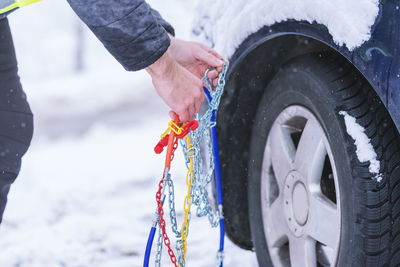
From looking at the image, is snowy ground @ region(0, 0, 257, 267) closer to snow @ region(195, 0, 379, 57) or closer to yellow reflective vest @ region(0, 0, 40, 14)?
snow @ region(195, 0, 379, 57)

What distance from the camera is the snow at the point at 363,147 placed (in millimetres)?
1734

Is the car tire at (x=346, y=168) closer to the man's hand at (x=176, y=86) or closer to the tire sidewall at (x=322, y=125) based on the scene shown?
the tire sidewall at (x=322, y=125)

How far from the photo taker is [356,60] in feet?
5.50

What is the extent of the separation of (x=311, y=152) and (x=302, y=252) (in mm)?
365

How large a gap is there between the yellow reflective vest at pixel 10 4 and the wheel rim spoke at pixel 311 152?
3.32 feet

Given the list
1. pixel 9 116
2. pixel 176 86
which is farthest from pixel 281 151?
pixel 9 116

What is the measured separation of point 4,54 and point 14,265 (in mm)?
1347

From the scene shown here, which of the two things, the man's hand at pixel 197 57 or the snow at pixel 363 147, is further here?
the man's hand at pixel 197 57

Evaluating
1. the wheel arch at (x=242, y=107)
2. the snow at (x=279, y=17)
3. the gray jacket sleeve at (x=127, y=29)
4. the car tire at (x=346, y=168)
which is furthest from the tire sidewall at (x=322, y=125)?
the gray jacket sleeve at (x=127, y=29)

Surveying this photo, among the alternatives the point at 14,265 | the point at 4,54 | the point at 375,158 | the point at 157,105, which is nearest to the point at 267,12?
the point at 375,158

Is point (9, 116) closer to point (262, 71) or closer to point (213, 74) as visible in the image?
point (213, 74)

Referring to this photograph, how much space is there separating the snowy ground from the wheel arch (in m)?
0.25

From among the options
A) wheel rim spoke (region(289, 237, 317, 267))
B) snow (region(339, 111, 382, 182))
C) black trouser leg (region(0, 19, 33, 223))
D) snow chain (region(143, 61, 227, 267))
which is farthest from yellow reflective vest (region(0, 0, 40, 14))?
wheel rim spoke (region(289, 237, 317, 267))

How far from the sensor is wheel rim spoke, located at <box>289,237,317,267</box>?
207 centimetres
